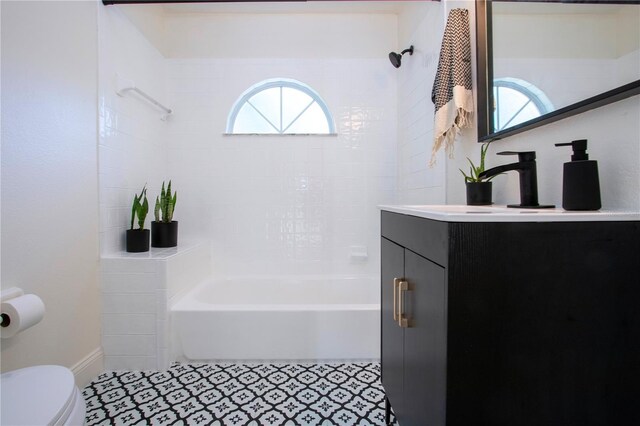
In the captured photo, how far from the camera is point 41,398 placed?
84 centimetres

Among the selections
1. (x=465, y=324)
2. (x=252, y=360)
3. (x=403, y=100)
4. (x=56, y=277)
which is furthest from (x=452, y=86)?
(x=56, y=277)

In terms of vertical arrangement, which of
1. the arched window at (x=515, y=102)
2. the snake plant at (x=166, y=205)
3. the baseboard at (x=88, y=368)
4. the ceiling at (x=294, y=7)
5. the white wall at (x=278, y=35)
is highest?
the ceiling at (x=294, y=7)

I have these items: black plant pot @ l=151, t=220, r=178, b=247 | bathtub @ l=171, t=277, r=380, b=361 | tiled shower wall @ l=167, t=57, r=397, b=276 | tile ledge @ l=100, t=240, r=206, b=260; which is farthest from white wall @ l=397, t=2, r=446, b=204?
black plant pot @ l=151, t=220, r=178, b=247

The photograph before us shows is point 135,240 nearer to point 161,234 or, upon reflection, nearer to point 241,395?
point 161,234

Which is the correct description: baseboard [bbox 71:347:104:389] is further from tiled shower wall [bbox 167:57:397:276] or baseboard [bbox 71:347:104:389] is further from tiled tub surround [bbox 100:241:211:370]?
tiled shower wall [bbox 167:57:397:276]

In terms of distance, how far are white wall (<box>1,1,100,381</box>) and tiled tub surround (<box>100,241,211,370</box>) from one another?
0.21 ft

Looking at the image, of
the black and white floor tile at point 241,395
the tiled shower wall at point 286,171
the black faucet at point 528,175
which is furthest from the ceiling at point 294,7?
the black and white floor tile at point 241,395

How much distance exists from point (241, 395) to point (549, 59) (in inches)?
77.0

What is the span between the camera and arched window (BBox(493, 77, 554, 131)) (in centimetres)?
110

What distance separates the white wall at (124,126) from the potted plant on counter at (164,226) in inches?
6.8

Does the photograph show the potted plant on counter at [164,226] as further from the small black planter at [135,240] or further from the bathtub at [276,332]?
the bathtub at [276,332]

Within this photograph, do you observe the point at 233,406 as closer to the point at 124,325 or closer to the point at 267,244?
the point at 124,325

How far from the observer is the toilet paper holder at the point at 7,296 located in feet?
3.67

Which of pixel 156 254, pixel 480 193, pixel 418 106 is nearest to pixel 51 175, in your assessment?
pixel 156 254
